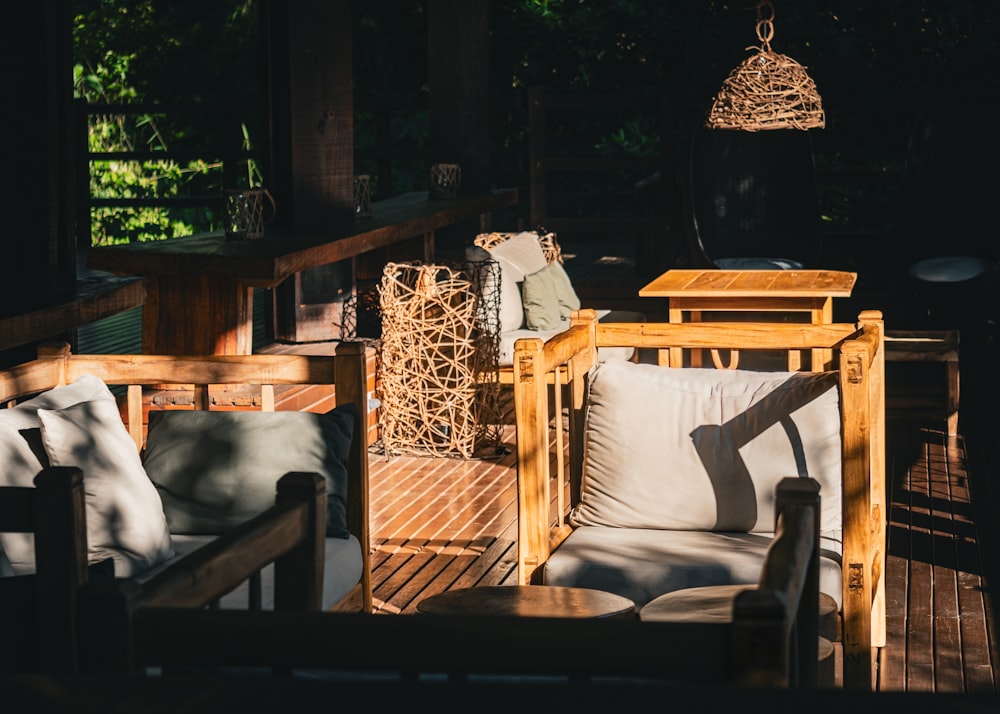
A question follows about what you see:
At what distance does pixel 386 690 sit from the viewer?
120 centimetres

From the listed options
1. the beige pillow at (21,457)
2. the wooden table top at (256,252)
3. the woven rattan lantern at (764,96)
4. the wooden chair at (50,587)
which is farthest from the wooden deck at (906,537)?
the woven rattan lantern at (764,96)

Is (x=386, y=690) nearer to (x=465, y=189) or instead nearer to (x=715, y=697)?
(x=715, y=697)

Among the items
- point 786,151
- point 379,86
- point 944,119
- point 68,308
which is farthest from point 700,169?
point 68,308

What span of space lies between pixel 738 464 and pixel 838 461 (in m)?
0.25

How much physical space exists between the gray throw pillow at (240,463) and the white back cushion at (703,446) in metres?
0.66

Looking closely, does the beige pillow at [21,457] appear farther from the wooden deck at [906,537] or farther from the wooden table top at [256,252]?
the wooden table top at [256,252]

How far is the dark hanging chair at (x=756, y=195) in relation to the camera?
380 inches

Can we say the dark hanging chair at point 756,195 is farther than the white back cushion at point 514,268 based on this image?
Yes

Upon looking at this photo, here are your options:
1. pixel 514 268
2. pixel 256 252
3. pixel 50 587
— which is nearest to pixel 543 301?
pixel 514 268

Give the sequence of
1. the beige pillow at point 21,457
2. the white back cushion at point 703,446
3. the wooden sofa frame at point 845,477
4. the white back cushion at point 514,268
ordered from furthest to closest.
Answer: the white back cushion at point 514,268 → the white back cushion at point 703,446 → the wooden sofa frame at point 845,477 → the beige pillow at point 21,457

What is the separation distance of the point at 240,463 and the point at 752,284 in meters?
3.65

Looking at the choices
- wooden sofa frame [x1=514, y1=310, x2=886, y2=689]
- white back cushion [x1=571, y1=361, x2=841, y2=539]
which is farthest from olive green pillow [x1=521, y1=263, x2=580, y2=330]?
white back cushion [x1=571, y1=361, x2=841, y2=539]

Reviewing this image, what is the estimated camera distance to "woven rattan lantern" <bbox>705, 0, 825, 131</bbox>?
7602 mm

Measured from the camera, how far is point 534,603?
3.02 m
